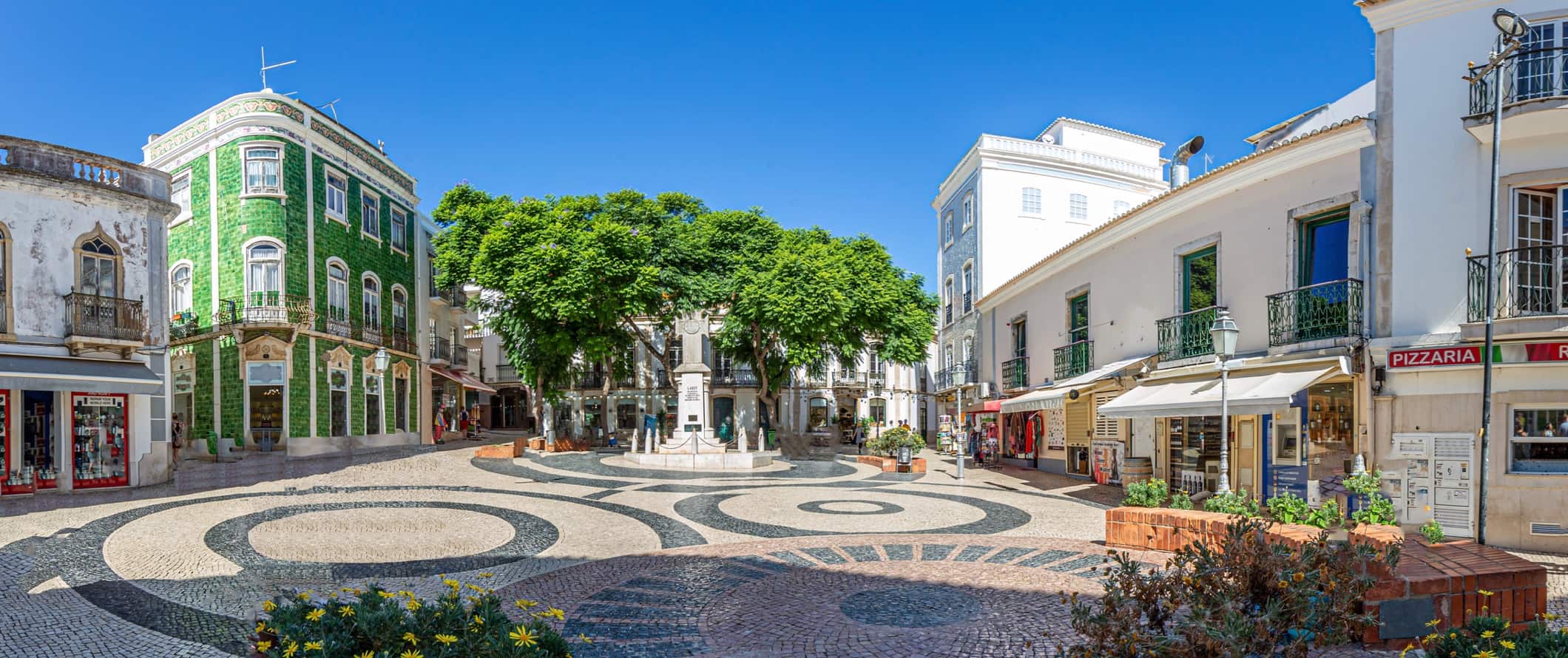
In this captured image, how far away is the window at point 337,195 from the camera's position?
27.4 meters

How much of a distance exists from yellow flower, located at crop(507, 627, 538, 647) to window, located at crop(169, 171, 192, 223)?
94.4 ft

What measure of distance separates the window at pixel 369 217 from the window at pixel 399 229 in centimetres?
122

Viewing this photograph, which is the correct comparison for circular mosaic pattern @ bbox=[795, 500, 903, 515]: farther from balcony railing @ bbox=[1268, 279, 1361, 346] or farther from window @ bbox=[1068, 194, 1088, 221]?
window @ bbox=[1068, 194, 1088, 221]

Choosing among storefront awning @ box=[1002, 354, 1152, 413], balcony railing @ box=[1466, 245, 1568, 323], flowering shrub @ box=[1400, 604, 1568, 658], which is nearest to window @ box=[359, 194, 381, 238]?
storefront awning @ box=[1002, 354, 1152, 413]

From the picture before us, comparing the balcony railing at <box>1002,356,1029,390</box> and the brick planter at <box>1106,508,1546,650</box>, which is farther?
the balcony railing at <box>1002,356,1029,390</box>

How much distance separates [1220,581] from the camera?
4.04 metres

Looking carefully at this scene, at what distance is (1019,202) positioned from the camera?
30.9 meters

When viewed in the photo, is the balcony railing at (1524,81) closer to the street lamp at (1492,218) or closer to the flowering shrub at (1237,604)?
the street lamp at (1492,218)

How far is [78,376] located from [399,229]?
57.9 ft

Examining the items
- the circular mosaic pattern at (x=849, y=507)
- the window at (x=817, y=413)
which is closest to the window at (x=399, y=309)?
the window at (x=817, y=413)

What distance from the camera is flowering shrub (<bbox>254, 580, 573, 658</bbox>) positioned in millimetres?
3488

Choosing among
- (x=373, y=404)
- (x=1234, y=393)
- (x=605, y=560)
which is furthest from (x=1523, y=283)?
(x=373, y=404)

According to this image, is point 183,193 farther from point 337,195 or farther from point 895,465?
point 895,465

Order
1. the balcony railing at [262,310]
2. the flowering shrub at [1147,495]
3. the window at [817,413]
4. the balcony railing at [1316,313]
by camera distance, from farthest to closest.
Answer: the window at [817,413] → the balcony railing at [262,310] → the balcony railing at [1316,313] → the flowering shrub at [1147,495]
